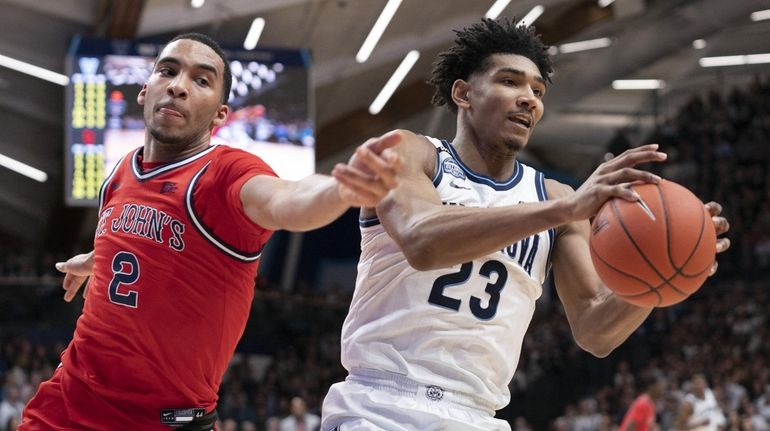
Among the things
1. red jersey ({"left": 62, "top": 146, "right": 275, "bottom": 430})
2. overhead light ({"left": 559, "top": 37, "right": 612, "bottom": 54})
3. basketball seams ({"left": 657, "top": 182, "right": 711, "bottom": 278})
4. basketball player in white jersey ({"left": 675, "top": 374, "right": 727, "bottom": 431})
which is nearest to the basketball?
basketball seams ({"left": 657, "top": 182, "right": 711, "bottom": 278})

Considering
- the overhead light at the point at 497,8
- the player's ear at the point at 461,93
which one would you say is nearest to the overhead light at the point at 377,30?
the overhead light at the point at 497,8

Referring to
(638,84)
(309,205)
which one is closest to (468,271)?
(309,205)

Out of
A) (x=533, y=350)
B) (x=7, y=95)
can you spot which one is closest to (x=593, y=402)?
(x=533, y=350)

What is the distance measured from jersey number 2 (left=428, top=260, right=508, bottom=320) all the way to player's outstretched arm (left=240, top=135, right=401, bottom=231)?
2.15 feet

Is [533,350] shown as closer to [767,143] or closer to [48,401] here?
[767,143]

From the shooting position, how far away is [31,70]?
17875mm

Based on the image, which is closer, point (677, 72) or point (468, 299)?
point (468, 299)

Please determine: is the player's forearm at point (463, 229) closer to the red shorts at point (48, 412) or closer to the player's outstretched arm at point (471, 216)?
the player's outstretched arm at point (471, 216)

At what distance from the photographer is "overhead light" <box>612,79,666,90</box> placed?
25.3 meters

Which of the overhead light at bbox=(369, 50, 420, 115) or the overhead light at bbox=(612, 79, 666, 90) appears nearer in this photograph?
the overhead light at bbox=(369, 50, 420, 115)

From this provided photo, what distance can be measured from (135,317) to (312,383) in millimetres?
16737

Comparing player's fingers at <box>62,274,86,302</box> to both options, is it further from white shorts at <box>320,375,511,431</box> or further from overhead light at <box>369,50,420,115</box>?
overhead light at <box>369,50,420,115</box>

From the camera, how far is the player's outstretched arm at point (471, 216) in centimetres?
323

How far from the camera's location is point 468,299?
12.7 ft
